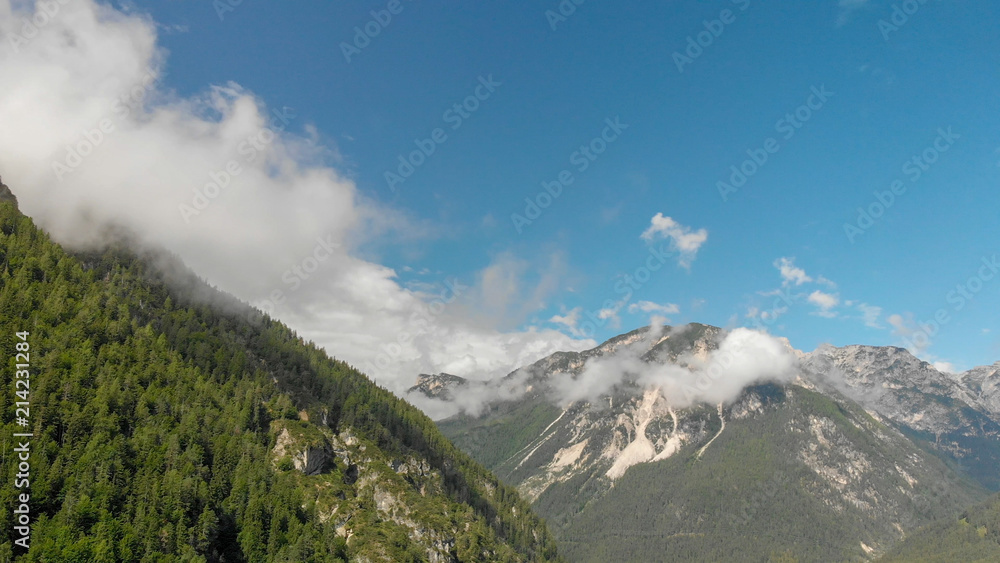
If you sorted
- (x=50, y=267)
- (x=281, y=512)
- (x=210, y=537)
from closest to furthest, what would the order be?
(x=210, y=537), (x=281, y=512), (x=50, y=267)

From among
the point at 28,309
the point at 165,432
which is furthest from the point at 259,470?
the point at 28,309

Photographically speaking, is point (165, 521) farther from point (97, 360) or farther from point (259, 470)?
point (97, 360)

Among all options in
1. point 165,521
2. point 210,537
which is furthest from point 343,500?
point 165,521

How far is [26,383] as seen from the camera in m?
130

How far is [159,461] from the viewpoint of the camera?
447 feet

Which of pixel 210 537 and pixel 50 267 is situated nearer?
pixel 210 537

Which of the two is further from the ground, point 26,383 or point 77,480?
point 26,383

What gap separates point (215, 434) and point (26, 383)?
162 ft

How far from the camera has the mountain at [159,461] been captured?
114750 mm

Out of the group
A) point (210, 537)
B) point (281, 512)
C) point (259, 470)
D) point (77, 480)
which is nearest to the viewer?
point (77, 480)

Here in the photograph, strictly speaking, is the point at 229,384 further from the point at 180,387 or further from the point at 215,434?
the point at 215,434

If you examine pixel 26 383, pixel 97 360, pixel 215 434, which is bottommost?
pixel 215 434

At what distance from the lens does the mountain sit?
114750mm

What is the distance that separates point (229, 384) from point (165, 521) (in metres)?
73.7
